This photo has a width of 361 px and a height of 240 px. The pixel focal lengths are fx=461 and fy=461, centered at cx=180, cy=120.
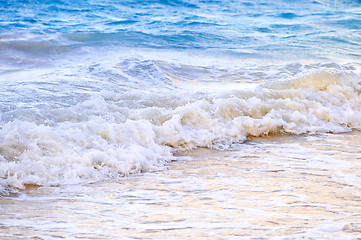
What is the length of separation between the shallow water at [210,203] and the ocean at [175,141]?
12mm

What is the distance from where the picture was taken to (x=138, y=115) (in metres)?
5.36

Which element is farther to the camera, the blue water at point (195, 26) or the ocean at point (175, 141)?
the blue water at point (195, 26)

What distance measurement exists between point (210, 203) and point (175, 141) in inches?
65.7

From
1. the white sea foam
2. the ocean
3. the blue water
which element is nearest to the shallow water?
the ocean

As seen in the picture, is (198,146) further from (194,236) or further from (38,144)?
(194,236)

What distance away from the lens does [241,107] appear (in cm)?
594

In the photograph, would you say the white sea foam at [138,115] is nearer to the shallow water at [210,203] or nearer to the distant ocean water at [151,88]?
the distant ocean water at [151,88]

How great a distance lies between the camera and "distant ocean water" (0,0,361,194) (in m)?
4.24

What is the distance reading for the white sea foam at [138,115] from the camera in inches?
159

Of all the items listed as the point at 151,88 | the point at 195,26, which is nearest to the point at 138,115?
the point at 151,88

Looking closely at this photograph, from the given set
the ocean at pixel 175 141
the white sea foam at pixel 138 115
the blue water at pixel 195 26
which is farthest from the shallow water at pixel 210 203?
the blue water at pixel 195 26

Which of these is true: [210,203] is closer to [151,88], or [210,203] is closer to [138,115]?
[138,115]

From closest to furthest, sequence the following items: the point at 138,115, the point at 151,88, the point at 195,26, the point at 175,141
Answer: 1. the point at 175,141
2. the point at 138,115
3. the point at 151,88
4. the point at 195,26

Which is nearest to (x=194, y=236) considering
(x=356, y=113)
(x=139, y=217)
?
(x=139, y=217)
